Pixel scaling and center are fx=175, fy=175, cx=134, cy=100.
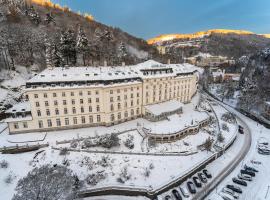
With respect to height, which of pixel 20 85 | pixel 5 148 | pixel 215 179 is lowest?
pixel 215 179

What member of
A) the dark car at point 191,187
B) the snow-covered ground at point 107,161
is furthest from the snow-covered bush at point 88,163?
the dark car at point 191,187

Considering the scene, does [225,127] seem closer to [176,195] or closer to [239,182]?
[239,182]

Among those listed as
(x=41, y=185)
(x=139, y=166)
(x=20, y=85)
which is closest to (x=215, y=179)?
(x=139, y=166)

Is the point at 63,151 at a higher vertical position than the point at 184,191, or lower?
higher

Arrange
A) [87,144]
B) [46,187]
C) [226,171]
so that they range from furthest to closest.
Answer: [226,171]
[87,144]
[46,187]

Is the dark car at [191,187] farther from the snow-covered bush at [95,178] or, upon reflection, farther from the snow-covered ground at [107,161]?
the snow-covered bush at [95,178]

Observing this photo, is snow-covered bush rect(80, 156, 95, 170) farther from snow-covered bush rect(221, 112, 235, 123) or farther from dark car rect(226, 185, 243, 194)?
snow-covered bush rect(221, 112, 235, 123)

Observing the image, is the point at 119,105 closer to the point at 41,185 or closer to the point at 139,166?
the point at 139,166

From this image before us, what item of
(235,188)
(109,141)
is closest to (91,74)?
(109,141)
